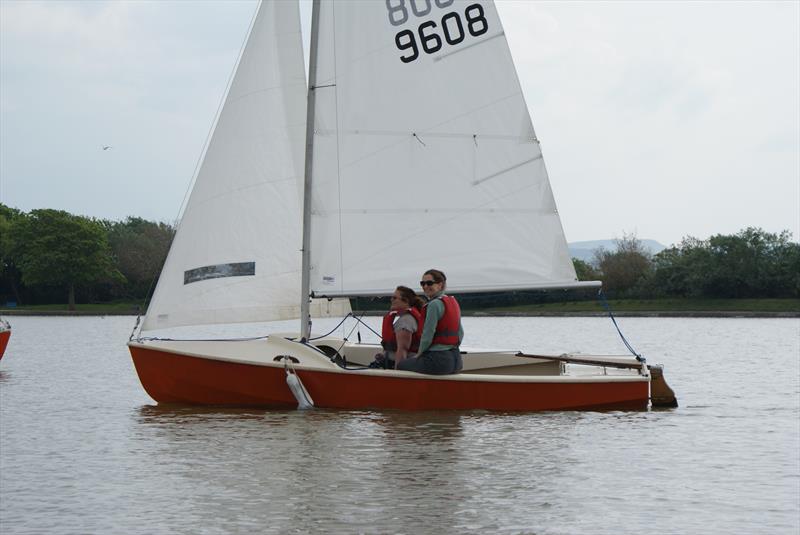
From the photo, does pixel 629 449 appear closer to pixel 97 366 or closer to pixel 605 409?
pixel 605 409

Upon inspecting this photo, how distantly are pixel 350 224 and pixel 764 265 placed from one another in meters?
82.2

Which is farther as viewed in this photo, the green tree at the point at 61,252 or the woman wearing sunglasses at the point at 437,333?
the green tree at the point at 61,252

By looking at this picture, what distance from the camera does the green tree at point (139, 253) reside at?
111875 mm

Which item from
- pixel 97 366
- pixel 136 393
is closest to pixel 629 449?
pixel 136 393

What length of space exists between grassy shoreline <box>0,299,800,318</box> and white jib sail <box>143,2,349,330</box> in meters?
71.5

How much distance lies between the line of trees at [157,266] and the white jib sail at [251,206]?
73.8 m

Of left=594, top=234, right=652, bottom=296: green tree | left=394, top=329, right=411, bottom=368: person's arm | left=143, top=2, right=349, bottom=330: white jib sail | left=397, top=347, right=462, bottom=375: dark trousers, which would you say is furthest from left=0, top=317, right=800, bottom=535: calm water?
left=594, top=234, right=652, bottom=296: green tree

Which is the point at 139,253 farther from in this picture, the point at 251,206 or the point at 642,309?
the point at 251,206

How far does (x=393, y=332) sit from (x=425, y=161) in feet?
8.21

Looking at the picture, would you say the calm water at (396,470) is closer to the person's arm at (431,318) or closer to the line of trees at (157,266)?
the person's arm at (431,318)

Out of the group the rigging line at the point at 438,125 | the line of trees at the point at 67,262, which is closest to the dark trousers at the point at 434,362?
the rigging line at the point at 438,125

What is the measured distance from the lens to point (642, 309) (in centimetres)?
9556

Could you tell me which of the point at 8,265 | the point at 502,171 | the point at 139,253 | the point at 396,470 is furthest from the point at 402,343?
the point at 139,253

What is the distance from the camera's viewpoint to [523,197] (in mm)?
16938
